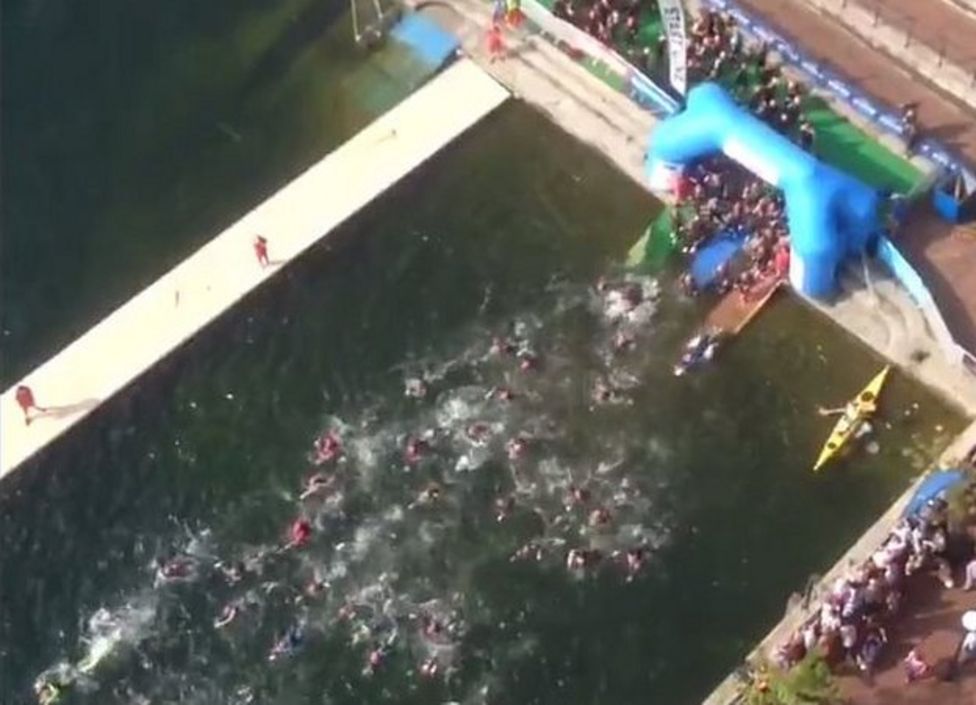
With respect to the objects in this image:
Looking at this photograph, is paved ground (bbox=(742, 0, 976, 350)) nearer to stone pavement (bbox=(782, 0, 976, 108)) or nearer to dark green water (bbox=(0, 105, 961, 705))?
stone pavement (bbox=(782, 0, 976, 108))

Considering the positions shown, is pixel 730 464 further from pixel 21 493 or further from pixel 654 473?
pixel 21 493

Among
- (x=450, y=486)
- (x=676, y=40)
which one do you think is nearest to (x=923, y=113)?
(x=676, y=40)

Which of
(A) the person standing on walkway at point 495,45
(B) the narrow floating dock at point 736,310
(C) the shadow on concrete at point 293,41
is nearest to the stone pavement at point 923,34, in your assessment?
(B) the narrow floating dock at point 736,310

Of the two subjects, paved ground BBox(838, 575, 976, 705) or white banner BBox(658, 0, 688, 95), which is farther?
white banner BBox(658, 0, 688, 95)

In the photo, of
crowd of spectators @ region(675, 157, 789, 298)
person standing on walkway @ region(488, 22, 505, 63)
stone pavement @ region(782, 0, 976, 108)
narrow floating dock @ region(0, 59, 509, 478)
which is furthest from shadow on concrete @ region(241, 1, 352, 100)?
stone pavement @ region(782, 0, 976, 108)

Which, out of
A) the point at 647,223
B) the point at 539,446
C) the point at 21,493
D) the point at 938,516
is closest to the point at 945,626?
the point at 938,516
